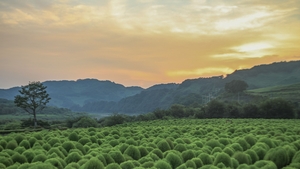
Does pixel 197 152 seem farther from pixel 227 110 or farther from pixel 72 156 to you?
pixel 227 110

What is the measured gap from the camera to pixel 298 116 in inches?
3787

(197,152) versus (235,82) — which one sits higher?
(235,82)

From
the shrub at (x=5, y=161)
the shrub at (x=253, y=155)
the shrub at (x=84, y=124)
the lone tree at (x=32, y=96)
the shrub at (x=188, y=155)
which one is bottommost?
the shrub at (x=84, y=124)

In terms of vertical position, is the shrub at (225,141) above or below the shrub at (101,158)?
below

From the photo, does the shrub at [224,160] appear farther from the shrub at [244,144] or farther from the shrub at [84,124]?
the shrub at [84,124]

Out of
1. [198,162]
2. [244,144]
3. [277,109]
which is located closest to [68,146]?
[198,162]

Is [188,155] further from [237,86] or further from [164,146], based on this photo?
[237,86]

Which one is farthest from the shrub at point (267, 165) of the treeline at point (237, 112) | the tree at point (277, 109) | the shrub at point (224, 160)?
the tree at point (277, 109)

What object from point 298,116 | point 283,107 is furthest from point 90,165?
point 298,116

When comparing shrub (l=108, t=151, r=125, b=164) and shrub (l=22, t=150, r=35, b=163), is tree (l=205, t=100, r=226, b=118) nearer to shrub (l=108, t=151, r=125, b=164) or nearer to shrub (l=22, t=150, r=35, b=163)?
shrub (l=108, t=151, r=125, b=164)

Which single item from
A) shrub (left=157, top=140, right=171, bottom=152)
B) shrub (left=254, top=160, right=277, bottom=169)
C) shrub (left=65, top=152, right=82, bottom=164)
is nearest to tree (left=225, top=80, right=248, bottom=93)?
shrub (left=157, top=140, right=171, bottom=152)

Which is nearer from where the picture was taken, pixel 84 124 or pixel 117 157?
pixel 117 157

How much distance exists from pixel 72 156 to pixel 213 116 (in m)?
90.5

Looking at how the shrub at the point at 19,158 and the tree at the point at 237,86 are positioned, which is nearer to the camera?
the shrub at the point at 19,158
